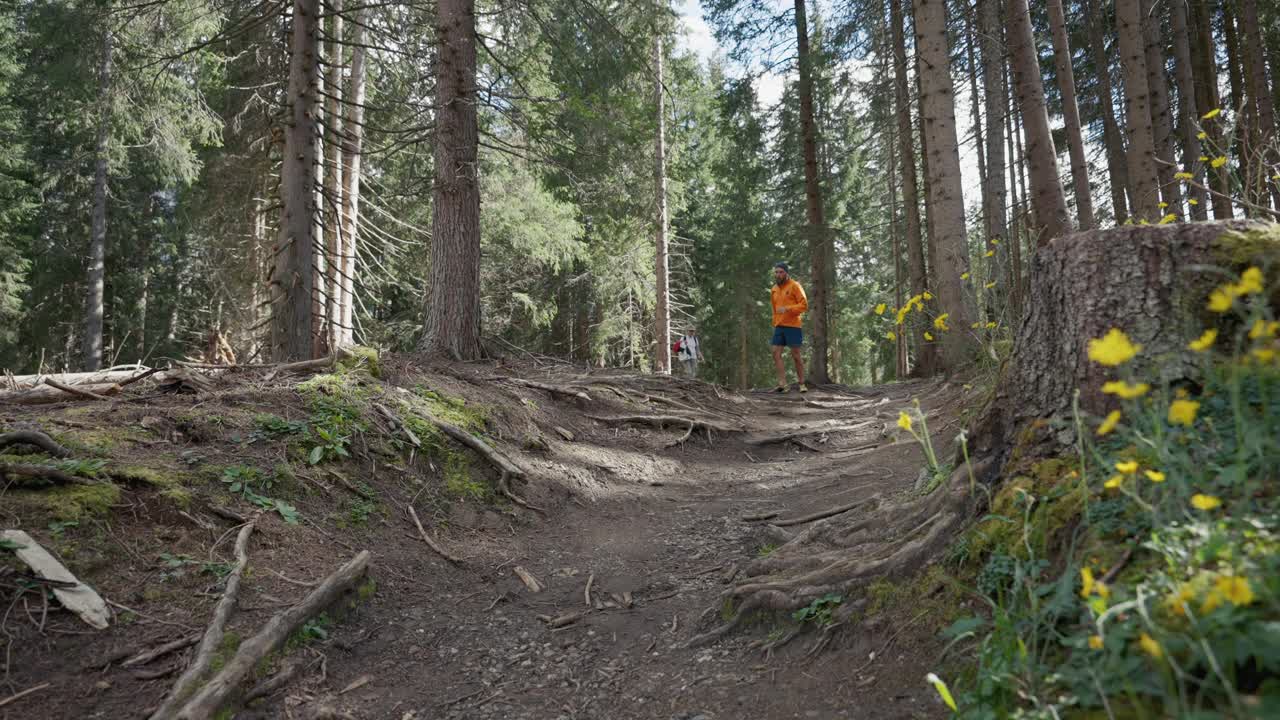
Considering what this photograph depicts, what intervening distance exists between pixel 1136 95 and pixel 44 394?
39.8 ft

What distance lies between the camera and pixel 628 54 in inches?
333

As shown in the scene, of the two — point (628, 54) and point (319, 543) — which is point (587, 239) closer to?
point (628, 54)

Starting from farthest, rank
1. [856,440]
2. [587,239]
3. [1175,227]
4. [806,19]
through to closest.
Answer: [587,239] → [806,19] → [856,440] → [1175,227]

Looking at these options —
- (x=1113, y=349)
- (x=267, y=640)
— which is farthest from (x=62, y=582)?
(x=1113, y=349)

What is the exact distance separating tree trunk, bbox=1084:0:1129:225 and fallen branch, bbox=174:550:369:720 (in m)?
13.9

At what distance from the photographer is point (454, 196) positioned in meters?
7.73

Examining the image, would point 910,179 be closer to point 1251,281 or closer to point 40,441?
point 1251,281

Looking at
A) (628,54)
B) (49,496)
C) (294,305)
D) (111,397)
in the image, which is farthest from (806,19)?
(49,496)

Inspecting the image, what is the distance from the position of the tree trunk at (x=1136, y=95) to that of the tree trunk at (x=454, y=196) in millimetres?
8380

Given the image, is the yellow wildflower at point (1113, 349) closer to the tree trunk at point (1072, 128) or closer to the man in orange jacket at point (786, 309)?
the man in orange jacket at point (786, 309)

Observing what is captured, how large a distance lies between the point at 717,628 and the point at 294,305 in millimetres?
5849

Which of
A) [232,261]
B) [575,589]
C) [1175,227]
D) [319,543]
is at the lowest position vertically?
[575,589]

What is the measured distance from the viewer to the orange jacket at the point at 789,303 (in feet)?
35.8

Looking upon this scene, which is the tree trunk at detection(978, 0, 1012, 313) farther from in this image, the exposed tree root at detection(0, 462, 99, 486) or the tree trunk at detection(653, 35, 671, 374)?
the exposed tree root at detection(0, 462, 99, 486)
